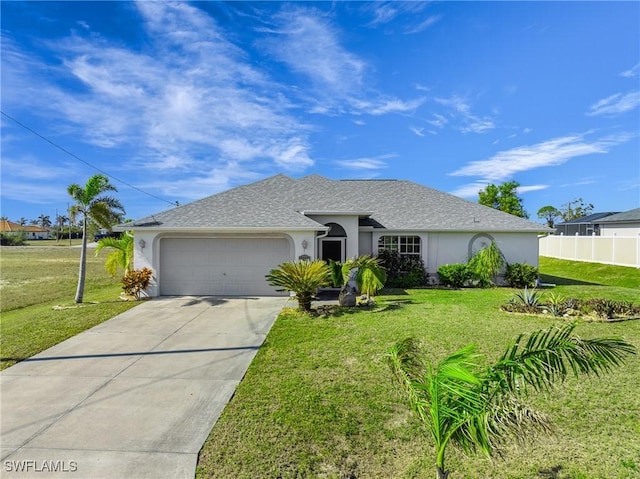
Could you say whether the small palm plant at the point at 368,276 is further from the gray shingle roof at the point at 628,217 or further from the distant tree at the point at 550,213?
the distant tree at the point at 550,213

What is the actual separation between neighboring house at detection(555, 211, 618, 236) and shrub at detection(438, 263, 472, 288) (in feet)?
94.4

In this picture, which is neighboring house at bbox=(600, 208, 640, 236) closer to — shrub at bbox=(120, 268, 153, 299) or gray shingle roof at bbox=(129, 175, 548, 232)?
gray shingle roof at bbox=(129, 175, 548, 232)

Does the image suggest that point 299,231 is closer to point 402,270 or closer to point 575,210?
point 402,270

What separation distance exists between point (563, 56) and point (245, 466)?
18199 millimetres

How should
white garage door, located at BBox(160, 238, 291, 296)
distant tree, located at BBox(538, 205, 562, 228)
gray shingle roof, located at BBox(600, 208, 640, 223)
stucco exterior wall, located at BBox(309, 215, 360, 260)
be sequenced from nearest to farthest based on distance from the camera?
white garage door, located at BBox(160, 238, 291, 296) → stucco exterior wall, located at BBox(309, 215, 360, 260) → gray shingle roof, located at BBox(600, 208, 640, 223) → distant tree, located at BBox(538, 205, 562, 228)

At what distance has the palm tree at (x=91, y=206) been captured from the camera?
43.7 feet

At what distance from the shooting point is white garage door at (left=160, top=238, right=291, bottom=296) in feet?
47.2

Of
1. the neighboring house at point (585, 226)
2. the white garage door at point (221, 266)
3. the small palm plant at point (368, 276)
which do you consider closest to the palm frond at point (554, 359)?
the small palm plant at point (368, 276)

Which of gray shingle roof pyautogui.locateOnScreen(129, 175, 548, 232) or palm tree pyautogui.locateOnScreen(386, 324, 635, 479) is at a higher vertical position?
gray shingle roof pyautogui.locateOnScreen(129, 175, 548, 232)

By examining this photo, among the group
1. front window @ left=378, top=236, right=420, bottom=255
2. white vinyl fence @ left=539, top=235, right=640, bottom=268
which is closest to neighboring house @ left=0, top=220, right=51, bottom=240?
front window @ left=378, top=236, right=420, bottom=255

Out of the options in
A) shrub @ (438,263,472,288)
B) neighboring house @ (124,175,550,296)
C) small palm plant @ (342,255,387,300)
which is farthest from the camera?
shrub @ (438,263,472,288)

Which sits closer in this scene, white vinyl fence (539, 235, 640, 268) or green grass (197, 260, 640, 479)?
green grass (197, 260, 640, 479)

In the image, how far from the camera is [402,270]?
56.0 feet

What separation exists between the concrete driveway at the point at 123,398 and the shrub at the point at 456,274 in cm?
1013
